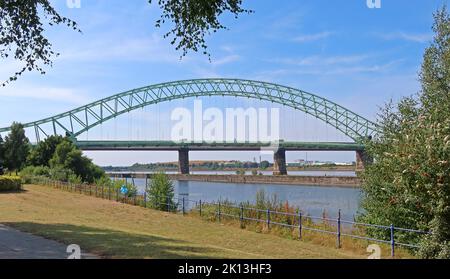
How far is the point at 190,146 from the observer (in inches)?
4190

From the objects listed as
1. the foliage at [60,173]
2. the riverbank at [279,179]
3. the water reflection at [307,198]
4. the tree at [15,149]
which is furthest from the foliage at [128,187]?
the riverbank at [279,179]

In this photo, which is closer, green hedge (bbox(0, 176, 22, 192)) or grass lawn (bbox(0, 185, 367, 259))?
grass lawn (bbox(0, 185, 367, 259))

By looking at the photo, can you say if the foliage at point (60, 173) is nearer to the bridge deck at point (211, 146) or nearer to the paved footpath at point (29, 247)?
the paved footpath at point (29, 247)

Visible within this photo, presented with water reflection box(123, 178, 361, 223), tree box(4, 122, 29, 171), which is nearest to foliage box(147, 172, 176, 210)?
water reflection box(123, 178, 361, 223)

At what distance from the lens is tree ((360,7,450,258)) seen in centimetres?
1395

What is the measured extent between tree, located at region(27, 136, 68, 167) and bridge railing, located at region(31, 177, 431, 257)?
28.5 metres

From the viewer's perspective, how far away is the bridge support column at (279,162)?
360 ft

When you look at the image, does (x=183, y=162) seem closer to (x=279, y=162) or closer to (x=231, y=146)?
(x=231, y=146)

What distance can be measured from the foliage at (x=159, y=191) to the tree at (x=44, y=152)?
3772 cm

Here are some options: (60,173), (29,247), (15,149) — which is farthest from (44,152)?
(29,247)

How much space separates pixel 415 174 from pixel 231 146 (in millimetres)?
89027

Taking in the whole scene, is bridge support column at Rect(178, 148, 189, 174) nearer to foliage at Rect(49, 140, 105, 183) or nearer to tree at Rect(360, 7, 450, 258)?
foliage at Rect(49, 140, 105, 183)

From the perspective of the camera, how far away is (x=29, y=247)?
1168 cm

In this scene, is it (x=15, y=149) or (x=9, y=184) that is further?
(x=15, y=149)
